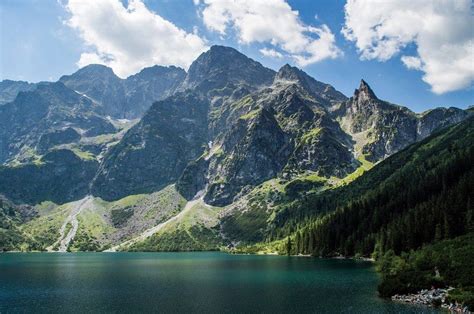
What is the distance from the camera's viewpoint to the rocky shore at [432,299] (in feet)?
233

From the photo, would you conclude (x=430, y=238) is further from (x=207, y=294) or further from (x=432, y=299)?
(x=207, y=294)

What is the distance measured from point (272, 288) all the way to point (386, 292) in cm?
2851

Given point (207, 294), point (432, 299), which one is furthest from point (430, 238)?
point (207, 294)

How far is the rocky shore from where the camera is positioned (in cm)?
7115

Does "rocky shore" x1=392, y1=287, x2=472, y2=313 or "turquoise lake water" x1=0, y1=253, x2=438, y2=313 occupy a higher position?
"rocky shore" x1=392, y1=287, x2=472, y2=313

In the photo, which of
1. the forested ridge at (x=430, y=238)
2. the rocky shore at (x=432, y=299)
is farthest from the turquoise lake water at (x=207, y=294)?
the forested ridge at (x=430, y=238)

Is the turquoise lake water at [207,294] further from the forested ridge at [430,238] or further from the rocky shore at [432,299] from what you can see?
the forested ridge at [430,238]

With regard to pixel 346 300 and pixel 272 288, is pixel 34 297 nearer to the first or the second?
pixel 272 288

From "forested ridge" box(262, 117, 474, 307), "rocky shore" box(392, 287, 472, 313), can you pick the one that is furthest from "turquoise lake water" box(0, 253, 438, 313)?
"forested ridge" box(262, 117, 474, 307)

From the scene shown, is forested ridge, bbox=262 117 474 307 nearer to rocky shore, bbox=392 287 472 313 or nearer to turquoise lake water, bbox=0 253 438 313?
rocky shore, bbox=392 287 472 313

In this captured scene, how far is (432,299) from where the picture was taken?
77.2 meters

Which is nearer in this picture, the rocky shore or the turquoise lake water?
the rocky shore

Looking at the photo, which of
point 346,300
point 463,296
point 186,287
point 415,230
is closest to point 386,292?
point 346,300

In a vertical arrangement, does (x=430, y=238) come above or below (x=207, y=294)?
above
